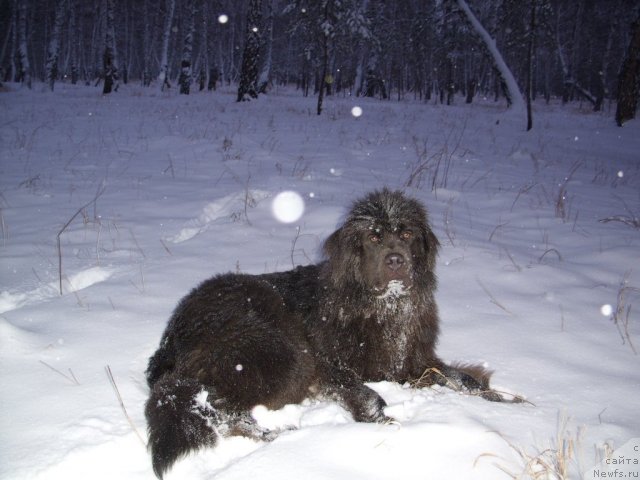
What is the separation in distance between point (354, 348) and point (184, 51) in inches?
1079

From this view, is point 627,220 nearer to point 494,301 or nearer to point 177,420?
point 494,301

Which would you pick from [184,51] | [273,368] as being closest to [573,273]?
[273,368]

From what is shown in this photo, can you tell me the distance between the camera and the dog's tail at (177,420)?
1839mm

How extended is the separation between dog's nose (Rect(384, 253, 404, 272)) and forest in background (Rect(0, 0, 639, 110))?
15.1 meters

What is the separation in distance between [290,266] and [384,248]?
176 centimetres

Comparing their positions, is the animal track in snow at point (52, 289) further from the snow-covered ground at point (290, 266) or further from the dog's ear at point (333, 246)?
the dog's ear at point (333, 246)

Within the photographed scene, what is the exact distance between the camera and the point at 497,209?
6.40 metres

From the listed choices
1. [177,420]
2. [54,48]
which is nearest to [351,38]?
[54,48]

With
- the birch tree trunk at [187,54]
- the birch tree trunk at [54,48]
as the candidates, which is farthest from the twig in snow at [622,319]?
the birch tree trunk at [54,48]

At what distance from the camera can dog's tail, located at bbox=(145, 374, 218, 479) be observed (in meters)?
1.84

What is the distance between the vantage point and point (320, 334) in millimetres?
2840

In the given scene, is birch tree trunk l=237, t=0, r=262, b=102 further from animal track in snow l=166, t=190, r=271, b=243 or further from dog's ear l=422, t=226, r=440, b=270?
dog's ear l=422, t=226, r=440, b=270

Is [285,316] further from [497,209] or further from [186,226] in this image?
[497,209]

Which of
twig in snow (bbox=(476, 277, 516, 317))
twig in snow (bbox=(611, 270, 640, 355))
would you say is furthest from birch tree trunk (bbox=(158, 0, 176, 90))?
twig in snow (bbox=(611, 270, 640, 355))
